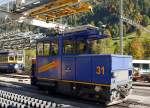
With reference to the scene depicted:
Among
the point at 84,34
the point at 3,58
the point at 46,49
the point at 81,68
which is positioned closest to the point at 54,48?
the point at 46,49

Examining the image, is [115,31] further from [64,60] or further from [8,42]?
[64,60]

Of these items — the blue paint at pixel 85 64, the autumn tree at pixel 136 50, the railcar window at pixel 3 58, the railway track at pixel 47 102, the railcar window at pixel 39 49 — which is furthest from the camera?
the autumn tree at pixel 136 50

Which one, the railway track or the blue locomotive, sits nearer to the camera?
the railway track

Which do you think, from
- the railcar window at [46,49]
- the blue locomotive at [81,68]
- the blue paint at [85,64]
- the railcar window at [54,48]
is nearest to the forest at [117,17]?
the railcar window at [46,49]

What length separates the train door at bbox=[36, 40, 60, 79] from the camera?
1524 centimetres

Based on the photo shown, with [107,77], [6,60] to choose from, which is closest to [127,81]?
[107,77]

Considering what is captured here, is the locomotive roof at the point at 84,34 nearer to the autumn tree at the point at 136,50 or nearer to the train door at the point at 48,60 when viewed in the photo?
the train door at the point at 48,60

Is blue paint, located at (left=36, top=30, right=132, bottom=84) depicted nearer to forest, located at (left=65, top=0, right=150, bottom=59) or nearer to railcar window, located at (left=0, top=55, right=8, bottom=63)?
railcar window, located at (left=0, top=55, right=8, bottom=63)

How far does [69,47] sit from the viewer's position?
14648mm

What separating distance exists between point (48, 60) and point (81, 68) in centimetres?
264

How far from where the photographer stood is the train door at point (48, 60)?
1524cm

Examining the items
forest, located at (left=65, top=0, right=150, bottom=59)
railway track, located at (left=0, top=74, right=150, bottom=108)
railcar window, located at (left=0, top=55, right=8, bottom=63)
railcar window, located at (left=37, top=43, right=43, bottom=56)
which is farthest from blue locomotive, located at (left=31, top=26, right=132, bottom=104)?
forest, located at (left=65, top=0, right=150, bottom=59)

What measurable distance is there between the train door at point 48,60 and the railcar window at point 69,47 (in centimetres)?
57

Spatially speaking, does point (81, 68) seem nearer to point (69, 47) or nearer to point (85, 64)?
point (85, 64)
